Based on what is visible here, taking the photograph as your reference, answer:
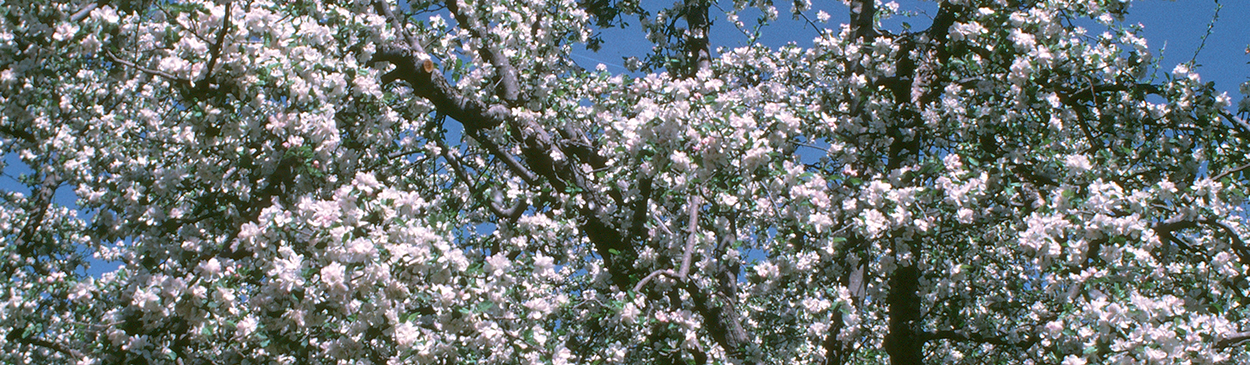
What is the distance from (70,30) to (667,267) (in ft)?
12.8

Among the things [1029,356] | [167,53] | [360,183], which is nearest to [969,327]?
[1029,356]

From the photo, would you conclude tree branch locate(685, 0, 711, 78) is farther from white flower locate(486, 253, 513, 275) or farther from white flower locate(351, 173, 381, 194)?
white flower locate(351, 173, 381, 194)

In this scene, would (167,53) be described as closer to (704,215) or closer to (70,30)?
(70,30)

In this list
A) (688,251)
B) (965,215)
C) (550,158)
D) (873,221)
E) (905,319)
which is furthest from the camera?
(550,158)

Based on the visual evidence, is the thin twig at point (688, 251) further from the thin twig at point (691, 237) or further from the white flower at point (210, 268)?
the white flower at point (210, 268)

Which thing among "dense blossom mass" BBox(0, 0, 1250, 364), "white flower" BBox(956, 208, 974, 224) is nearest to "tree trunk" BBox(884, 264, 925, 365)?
"dense blossom mass" BBox(0, 0, 1250, 364)

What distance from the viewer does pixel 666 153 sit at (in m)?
4.46

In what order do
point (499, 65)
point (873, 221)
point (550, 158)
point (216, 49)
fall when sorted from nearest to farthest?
point (216, 49)
point (873, 221)
point (550, 158)
point (499, 65)

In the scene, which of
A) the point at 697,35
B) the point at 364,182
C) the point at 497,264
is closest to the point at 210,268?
the point at 364,182

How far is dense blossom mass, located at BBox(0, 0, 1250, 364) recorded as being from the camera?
3705 millimetres

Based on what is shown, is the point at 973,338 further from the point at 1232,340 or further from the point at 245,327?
the point at 245,327

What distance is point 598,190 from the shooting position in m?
6.47

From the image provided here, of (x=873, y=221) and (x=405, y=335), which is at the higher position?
(x=873, y=221)

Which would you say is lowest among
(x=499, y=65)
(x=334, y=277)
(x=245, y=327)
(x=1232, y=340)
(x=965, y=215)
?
(x=1232, y=340)
